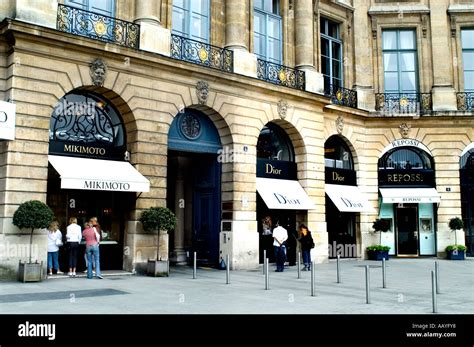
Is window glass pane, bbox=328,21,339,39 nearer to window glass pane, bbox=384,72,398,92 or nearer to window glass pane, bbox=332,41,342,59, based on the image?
window glass pane, bbox=332,41,342,59

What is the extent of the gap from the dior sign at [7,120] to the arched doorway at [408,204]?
18.2m

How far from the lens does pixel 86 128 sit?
55.9 ft

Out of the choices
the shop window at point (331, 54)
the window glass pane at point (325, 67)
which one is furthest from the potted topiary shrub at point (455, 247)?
the window glass pane at point (325, 67)

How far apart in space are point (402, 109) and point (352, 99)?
8.99ft

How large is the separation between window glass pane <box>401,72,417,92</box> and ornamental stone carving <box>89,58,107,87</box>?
17.0 meters

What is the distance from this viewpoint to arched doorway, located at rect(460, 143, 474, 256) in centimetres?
2709

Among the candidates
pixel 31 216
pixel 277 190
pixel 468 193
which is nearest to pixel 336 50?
pixel 277 190

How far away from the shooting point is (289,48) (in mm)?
23703

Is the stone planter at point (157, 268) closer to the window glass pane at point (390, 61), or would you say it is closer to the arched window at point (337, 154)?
the arched window at point (337, 154)

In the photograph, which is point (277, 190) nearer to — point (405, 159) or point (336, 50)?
point (405, 159)

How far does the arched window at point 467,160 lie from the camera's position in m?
27.1

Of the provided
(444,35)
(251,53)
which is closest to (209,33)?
(251,53)

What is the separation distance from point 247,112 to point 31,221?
379 inches

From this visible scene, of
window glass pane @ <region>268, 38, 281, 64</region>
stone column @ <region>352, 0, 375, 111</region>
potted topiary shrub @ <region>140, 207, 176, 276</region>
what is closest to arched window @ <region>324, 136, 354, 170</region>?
stone column @ <region>352, 0, 375, 111</region>
